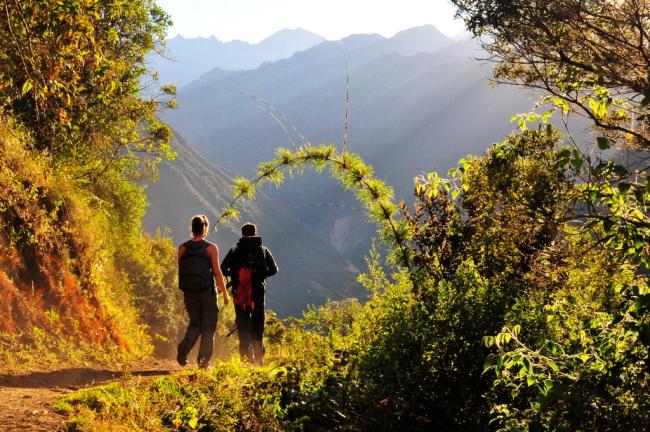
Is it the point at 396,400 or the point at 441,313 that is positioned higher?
the point at 441,313

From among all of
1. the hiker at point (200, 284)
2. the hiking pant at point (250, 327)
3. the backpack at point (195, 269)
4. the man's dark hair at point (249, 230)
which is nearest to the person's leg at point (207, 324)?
the hiker at point (200, 284)

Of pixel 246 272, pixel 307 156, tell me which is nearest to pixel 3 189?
pixel 246 272

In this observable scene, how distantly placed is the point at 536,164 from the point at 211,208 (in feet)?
558

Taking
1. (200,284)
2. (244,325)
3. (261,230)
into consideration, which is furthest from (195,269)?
(261,230)

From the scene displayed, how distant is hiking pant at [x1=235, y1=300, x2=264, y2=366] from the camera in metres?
7.82

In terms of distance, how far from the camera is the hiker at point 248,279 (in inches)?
302

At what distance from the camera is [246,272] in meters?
7.67

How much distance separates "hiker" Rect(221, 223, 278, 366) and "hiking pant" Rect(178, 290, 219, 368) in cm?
59

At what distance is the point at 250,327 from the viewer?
25.8 ft

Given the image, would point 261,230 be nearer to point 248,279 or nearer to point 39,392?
point 248,279

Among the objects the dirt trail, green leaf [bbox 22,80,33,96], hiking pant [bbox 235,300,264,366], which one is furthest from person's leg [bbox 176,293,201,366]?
green leaf [bbox 22,80,33,96]

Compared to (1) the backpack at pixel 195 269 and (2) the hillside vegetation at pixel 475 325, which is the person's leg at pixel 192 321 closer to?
(1) the backpack at pixel 195 269

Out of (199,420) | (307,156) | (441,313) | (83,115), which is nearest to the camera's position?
(199,420)

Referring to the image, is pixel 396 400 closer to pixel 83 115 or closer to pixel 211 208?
pixel 83 115
